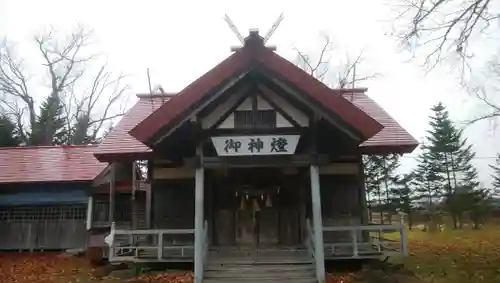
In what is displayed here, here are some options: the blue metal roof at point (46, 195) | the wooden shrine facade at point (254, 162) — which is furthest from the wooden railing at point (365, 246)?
the blue metal roof at point (46, 195)

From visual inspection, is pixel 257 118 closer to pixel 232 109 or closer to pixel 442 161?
pixel 232 109

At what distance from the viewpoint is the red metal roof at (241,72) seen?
1040 cm

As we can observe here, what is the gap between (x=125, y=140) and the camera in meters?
14.2

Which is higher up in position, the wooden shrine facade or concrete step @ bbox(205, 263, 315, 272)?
the wooden shrine facade

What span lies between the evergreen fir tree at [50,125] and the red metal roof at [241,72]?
2856 cm

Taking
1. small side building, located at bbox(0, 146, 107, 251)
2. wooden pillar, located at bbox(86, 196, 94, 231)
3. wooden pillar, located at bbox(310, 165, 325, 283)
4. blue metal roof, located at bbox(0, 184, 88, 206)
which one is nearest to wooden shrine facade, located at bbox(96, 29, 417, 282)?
wooden pillar, located at bbox(310, 165, 325, 283)

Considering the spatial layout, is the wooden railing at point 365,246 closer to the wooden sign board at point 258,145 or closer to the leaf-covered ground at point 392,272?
the leaf-covered ground at point 392,272

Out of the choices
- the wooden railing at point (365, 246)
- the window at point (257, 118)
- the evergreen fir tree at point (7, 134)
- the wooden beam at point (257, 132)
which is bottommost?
the wooden railing at point (365, 246)

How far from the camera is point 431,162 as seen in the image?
4181 centimetres

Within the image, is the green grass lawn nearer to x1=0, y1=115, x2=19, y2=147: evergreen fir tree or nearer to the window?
the window

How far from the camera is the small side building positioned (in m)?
19.3

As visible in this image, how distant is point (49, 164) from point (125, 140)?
28.5 ft

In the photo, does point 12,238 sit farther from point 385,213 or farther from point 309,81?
point 385,213

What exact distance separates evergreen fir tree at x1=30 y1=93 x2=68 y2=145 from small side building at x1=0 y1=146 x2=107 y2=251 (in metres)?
16.3
